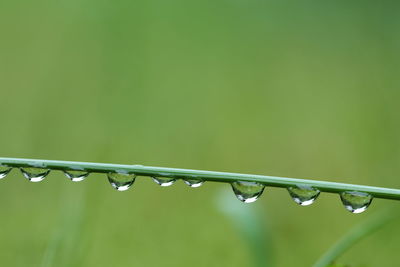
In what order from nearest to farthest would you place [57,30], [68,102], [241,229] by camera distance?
[241,229] < [68,102] < [57,30]

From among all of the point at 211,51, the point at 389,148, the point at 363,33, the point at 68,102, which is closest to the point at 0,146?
the point at 68,102

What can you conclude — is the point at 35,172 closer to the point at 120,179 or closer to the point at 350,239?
the point at 120,179

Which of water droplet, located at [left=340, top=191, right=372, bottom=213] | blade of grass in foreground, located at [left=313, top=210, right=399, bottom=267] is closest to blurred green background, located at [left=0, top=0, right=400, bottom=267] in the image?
blade of grass in foreground, located at [left=313, top=210, right=399, bottom=267]

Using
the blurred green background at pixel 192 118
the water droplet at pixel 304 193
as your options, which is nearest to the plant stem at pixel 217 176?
the water droplet at pixel 304 193

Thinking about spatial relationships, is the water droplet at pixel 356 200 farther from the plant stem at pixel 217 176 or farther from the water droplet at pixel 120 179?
the water droplet at pixel 120 179

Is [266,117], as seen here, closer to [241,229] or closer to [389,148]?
[389,148]

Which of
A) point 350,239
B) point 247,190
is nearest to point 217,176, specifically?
point 247,190
